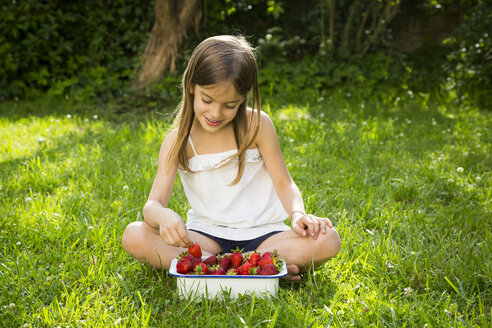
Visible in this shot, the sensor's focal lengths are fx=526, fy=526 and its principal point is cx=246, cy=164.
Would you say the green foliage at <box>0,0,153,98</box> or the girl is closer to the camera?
the girl

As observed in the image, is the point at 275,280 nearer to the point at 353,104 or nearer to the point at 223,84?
the point at 223,84

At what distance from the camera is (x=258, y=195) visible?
97.5 inches

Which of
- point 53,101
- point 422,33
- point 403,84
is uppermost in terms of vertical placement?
point 422,33

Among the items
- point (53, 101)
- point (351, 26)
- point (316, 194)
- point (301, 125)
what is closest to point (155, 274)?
point (316, 194)

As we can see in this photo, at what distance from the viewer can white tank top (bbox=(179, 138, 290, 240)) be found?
94.5 inches

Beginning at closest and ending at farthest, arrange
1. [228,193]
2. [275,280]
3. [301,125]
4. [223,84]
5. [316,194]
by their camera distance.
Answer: [275,280] < [223,84] < [228,193] < [316,194] < [301,125]

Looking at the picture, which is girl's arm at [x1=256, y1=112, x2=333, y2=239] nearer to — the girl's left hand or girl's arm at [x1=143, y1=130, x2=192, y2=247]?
the girl's left hand

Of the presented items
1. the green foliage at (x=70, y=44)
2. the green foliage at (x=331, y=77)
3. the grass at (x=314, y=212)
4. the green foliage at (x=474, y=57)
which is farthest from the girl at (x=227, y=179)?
the green foliage at (x=474, y=57)

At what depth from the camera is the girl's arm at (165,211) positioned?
6.56 feet

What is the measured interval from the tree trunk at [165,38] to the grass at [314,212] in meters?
1.38

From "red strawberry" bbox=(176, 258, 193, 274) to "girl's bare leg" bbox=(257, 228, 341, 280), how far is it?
1.43ft

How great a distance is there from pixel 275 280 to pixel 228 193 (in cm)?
59

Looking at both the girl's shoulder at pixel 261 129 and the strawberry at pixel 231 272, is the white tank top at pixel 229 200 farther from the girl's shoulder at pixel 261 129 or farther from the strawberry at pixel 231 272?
the strawberry at pixel 231 272

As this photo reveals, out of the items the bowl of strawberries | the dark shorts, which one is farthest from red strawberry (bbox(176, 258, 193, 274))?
the dark shorts
